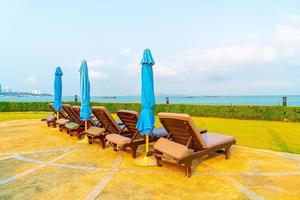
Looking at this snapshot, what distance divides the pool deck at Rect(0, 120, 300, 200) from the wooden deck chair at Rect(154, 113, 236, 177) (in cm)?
36

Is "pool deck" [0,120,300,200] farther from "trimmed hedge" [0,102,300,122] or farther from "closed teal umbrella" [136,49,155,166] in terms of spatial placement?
"trimmed hedge" [0,102,300,122]

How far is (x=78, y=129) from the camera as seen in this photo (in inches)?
334

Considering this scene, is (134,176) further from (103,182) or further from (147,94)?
(147,94)

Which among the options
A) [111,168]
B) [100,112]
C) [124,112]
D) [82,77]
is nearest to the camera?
[111,168]

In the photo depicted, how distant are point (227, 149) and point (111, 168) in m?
3.06

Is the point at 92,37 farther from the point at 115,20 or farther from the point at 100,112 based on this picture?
the point at 100,112

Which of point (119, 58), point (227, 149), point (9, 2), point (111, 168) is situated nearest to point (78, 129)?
point (111, 168)

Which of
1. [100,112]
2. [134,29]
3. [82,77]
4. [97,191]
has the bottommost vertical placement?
[97,191]

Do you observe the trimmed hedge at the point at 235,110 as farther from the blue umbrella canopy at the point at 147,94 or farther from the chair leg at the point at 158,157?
the chair leg at the point at 158,157

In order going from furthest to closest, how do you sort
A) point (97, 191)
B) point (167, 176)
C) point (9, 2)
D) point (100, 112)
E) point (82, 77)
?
point (9, 2) < point (82, 77) < point (100, 112) < point (167, 176) < point (97, 191)

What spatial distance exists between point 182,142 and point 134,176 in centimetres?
141

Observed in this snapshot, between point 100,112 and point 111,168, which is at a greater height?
point 100,112

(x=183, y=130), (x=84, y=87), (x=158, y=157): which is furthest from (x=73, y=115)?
(x=183, y=130)

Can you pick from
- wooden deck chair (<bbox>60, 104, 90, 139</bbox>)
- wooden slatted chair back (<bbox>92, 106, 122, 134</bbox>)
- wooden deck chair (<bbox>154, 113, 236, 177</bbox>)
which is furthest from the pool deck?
wooden deck chair (<bbox>60, 104, 90, 139</bbox>)
